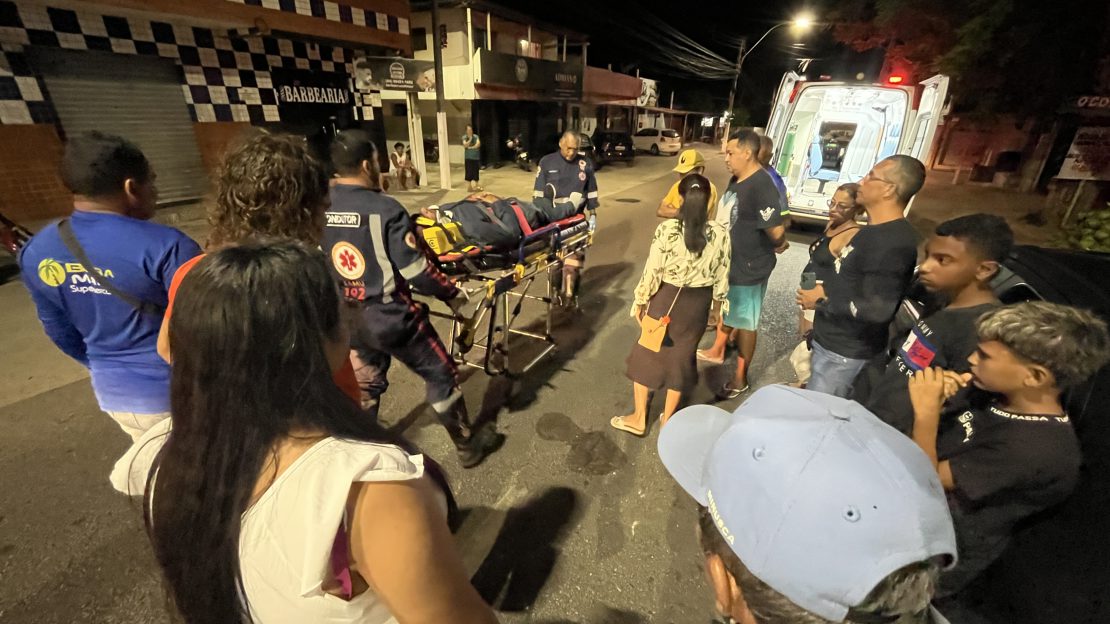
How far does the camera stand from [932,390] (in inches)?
60.7

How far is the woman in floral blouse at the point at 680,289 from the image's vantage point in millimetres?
2609

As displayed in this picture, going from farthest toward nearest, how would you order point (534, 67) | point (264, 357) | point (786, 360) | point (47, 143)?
1. point (534, 67)
2. point (47, 143)
3. point (786, 360)
4. point (264, 357)

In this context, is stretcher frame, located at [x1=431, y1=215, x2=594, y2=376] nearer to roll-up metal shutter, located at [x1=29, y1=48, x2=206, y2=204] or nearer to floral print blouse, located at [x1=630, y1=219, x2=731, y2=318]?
floral print blouse, located at [x1=630, y1=219, x2=731, y2=318]

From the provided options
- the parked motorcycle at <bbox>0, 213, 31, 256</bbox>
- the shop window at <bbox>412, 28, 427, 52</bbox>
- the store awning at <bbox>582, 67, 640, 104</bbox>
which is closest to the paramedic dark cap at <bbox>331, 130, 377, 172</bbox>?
the parked motorcycle at <bbox>0, 213, 31, 256</bbox>

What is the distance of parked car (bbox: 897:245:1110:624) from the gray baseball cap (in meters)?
1.00

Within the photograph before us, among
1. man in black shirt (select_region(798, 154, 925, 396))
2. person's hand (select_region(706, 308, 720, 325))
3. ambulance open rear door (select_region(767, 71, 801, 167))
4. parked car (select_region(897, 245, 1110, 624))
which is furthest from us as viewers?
ambulance open rear door (select_region(767, 71, 801, 167))

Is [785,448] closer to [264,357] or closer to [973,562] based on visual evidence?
[264,357]

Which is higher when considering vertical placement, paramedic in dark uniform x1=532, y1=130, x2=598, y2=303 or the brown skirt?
paramedic in dark uniform x1=532, y1=130, x2=598, y2=303

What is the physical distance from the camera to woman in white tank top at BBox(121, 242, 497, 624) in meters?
0.74

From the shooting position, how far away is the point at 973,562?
1.56 m

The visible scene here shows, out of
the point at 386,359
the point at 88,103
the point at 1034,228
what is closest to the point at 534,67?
the point at 88,103

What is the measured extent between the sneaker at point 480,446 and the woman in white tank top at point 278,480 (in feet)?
6.11

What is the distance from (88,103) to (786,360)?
370 inches

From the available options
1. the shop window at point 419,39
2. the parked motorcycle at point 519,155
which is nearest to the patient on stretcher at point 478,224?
the parked motorcycle at point 519,155
